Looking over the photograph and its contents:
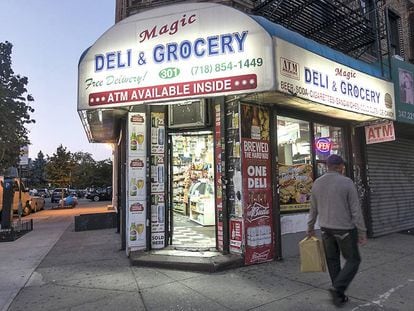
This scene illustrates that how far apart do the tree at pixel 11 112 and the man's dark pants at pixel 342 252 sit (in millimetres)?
24536

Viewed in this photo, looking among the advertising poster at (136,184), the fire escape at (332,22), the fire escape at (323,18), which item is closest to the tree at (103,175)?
the fire escape at (323,18)

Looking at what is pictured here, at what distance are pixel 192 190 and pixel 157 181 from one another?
6.91 feet

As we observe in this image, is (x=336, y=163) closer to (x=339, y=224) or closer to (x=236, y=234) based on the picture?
(x=339, y=224)

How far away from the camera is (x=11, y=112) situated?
99.0ft

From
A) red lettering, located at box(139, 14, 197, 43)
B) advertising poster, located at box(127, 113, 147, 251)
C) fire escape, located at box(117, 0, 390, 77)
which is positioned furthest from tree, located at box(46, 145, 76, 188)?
red lettering, located at box(139, 14, 197, 43)

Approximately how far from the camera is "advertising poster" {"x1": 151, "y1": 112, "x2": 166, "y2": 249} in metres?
8.01

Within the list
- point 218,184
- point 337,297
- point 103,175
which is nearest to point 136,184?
point 218,184

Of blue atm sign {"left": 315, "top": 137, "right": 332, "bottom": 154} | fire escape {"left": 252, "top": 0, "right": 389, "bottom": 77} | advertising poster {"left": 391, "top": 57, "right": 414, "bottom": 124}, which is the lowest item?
blue atm sign {"left": 315, "top": 137, "right": 332, "bottom": 154}

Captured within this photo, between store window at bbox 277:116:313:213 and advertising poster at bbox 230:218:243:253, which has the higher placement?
store window at bbox 277:116:313:213

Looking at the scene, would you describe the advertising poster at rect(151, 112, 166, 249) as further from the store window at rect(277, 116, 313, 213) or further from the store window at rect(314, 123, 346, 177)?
the store window at rect(314, 123, 346, 177)

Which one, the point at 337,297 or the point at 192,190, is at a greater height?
the point at 192,190

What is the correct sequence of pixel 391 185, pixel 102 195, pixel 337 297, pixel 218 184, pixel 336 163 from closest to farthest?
pixel 337 297 < pixel 336 163 < pixel 218 184 < pixel 391 185 < pixel 102 195

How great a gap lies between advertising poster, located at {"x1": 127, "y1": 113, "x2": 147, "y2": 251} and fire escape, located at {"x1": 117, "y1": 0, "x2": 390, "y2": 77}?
3324mm

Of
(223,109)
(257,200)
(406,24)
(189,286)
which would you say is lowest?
(189,286)
